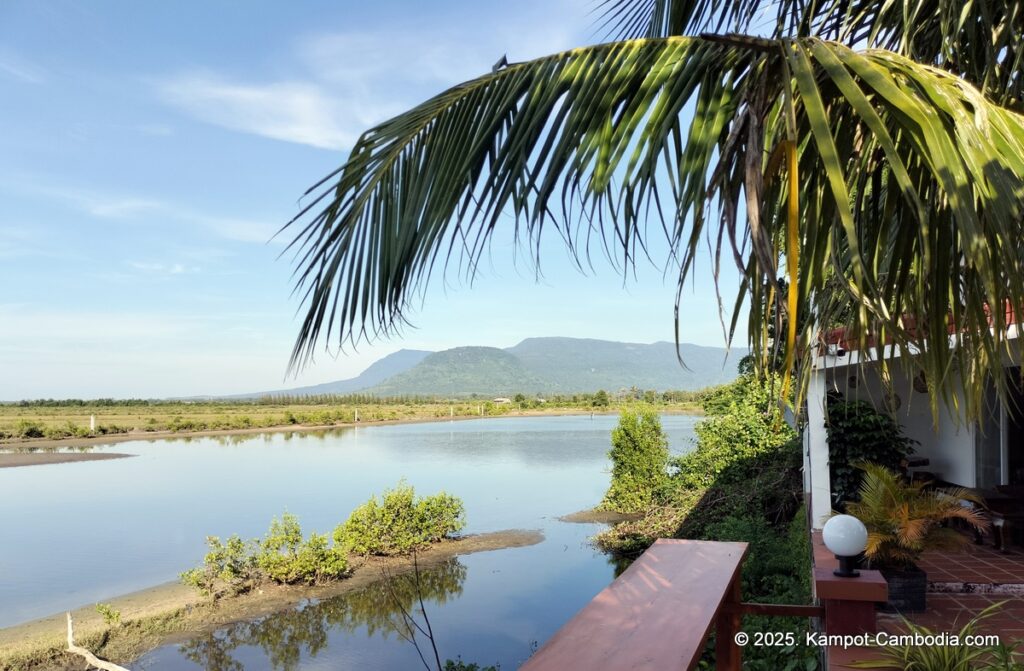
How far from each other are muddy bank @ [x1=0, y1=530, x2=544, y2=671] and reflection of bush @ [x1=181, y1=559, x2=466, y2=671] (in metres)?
0.32

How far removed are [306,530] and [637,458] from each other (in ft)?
23.3

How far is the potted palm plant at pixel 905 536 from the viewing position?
4.56 m

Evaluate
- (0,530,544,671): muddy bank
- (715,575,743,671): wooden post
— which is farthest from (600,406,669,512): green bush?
(715,575,743,671): wooden post

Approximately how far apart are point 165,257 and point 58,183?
41.7 feet

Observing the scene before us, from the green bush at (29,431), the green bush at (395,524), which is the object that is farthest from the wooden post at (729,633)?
the green bush at (29,431)

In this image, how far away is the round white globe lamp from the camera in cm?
310

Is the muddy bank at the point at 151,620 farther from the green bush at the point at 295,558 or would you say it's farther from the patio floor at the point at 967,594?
the patio floor at the point at 967,594

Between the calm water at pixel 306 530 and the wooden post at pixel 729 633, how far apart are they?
219 cm

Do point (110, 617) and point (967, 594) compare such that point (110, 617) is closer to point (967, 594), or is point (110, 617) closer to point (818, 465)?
point (818, 465)

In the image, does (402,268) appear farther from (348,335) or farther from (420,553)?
(420,553)

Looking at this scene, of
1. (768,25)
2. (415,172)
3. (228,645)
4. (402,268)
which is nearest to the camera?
(402,268)

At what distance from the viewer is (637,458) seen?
621 inches

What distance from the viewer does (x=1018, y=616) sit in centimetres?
446

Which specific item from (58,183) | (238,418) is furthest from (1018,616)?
(238,418)
